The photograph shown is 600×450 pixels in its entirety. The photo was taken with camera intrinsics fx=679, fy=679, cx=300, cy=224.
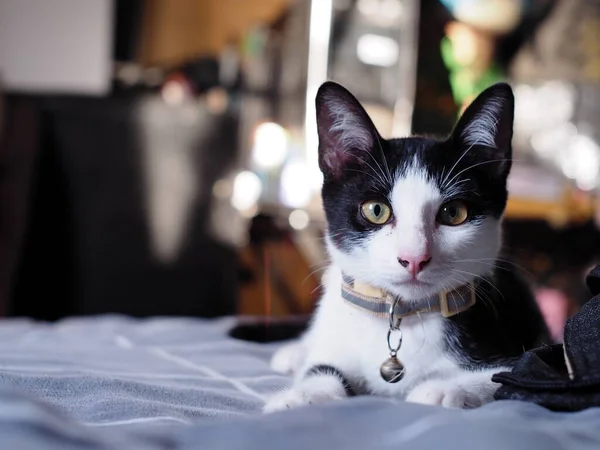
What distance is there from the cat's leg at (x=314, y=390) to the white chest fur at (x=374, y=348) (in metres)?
0.02

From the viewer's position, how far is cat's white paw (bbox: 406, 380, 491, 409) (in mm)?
756

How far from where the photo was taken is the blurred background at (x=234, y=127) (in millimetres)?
2770

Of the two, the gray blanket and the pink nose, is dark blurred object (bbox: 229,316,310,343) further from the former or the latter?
the pink nose

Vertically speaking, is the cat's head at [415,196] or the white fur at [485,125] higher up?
the white fur at [485,125]

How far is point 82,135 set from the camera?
2.78 metres

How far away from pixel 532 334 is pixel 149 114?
2.14m

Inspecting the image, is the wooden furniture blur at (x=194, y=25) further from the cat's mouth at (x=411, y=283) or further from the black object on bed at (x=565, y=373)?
the black object on bed at (x=565, y=373)

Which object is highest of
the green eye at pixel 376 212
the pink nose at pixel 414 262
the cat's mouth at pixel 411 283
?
the green eye at pixel 376 212

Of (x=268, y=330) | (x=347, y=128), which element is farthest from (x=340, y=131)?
(x=268, y=330)

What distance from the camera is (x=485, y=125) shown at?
3.14 ft

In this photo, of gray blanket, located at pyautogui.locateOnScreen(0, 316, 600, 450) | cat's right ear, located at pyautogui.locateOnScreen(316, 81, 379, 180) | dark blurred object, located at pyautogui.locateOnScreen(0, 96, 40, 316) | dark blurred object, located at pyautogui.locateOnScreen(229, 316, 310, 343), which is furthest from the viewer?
dark blurred object, located at pyautogui.locateOnScreen(0, 96, 40, 316)

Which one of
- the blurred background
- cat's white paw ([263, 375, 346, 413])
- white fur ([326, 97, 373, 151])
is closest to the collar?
cat's white paw ([263, 375, 346, 413])

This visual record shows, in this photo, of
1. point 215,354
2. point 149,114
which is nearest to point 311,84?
point 149,114

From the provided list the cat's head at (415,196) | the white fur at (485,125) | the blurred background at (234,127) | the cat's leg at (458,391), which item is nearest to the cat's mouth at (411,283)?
the cat's head at (415,196)
